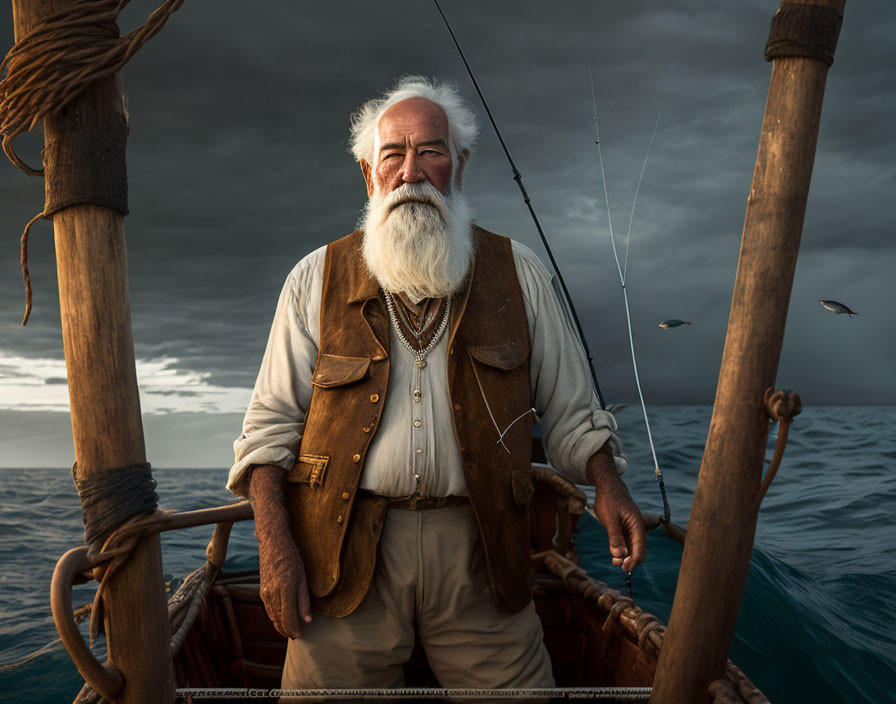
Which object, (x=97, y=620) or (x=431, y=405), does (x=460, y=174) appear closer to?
(x=431, y=405)

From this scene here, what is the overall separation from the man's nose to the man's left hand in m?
1.09

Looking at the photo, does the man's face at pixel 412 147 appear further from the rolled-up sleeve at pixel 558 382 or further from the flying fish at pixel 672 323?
the flying fish at pixel 672 323

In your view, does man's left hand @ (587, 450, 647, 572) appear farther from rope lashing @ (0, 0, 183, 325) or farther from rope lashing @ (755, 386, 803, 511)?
rope lashing @ (0, 0, 183, 325)

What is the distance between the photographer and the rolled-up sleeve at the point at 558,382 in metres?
2.27

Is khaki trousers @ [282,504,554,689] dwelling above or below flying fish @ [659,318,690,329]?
below

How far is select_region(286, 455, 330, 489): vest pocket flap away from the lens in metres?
2.12

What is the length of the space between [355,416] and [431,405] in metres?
0.23

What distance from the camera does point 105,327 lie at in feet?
6.05

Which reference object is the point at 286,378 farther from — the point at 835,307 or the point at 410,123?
the point at 835,307

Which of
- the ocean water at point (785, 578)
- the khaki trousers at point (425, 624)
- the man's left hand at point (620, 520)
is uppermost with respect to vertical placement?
the man's left hand at point (620, 520)

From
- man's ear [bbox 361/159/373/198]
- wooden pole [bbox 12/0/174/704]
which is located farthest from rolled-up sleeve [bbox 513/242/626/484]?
wooden pole [bbox 12/0/174/704]

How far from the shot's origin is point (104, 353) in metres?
1.84

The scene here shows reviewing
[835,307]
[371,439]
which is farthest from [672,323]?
[371,439]

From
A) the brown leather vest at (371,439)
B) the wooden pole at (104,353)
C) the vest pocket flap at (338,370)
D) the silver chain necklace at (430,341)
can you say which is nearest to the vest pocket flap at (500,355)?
the brown leather vest at (371,439)
